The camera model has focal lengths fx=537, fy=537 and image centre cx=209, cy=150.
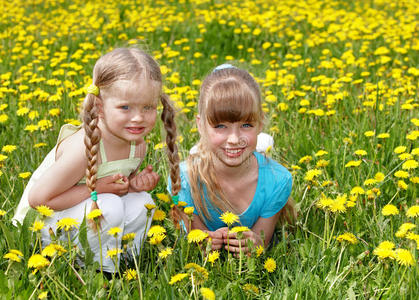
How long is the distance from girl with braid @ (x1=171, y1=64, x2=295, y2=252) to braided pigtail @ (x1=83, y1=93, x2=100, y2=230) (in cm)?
47

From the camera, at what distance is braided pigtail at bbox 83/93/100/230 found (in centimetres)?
201

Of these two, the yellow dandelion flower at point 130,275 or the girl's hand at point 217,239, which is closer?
the yellow dandelion flower at point 130,275

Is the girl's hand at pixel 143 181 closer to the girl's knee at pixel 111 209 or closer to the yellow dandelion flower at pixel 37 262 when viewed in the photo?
the girl's knee at pixel 111 209

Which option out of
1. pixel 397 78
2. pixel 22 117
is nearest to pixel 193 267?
pixel 22 117

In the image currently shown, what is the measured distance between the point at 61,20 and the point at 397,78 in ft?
13.9

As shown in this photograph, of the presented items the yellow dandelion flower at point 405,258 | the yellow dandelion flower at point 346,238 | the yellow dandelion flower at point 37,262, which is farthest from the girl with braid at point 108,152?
the yellow dandelion flower at point 405,258

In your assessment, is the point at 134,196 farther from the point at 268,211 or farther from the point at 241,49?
the point at 241,49

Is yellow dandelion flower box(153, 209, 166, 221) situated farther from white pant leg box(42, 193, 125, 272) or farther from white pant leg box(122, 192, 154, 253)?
→ white pant leg box(42, 193, 125, 272)

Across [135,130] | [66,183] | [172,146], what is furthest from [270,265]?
[66,183]

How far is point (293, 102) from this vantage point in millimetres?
3799

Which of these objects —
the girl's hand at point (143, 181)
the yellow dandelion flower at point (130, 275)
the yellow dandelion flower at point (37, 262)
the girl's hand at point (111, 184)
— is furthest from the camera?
the girl's hand at point (143, 181)

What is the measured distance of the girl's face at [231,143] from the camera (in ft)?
7.23

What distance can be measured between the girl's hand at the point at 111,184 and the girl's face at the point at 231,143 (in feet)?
1.33

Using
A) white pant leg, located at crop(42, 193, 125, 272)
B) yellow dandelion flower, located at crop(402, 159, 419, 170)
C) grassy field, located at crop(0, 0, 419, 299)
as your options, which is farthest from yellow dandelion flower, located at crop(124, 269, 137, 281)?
yellow dandelion flower, located at crop(402, 159, 419, 170)
